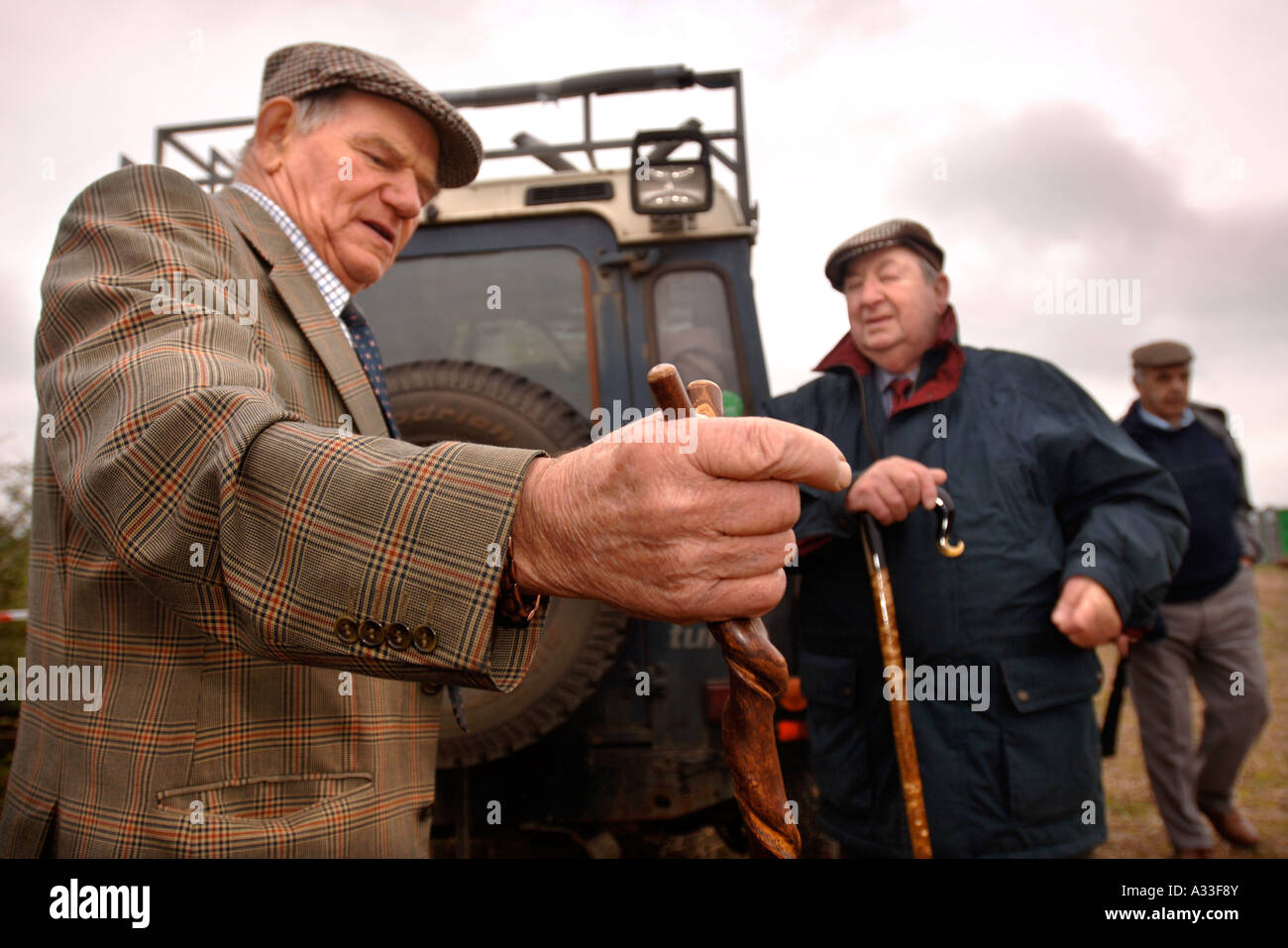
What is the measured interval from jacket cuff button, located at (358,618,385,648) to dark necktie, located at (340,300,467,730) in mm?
701

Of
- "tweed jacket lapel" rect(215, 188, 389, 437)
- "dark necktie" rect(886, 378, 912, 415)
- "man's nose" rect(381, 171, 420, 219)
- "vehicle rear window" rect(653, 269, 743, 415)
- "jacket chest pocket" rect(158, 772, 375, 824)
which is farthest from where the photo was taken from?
"vehicle rear window" rect(653, 269, 743, 415)

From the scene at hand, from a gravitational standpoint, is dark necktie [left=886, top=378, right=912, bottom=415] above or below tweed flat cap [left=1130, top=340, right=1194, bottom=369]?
below

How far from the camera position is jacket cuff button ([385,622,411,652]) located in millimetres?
788

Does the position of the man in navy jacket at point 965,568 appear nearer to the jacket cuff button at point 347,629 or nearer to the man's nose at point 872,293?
the man's nose at point 872,293

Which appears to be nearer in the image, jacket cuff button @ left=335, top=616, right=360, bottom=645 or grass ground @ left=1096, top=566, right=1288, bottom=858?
jacket cuff button @ left=335, top=616, right=360, bottom=645

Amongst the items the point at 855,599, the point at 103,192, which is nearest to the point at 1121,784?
the point at 855,599

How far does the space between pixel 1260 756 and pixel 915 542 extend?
479 cm

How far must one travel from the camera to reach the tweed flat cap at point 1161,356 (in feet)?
13.3

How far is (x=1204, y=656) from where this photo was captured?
3932 mm

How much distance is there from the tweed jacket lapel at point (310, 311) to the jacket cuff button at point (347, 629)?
0.63 meters

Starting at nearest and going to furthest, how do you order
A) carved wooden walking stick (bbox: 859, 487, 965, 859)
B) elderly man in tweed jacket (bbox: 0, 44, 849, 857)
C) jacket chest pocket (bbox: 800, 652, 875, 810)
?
elderly man in tweed jacket (bbox: 0, 44, 849, 857) → carved wooden walking stick (bbox: 859, 487, 965, 859) → jacket chest pocket (bbox: 800, 652, 875, 810)

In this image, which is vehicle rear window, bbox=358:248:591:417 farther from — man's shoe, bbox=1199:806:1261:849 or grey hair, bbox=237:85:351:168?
man's shoe, bbox=1199:806:1261:849

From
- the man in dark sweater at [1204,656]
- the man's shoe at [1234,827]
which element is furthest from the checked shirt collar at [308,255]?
the man's shoe at [1234,827]

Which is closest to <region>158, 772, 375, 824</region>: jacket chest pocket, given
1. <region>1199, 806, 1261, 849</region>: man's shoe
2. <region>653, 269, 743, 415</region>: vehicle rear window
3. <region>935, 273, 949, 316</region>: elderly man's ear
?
<region>935, 273, 949, 316</region>: elderly man's ear
